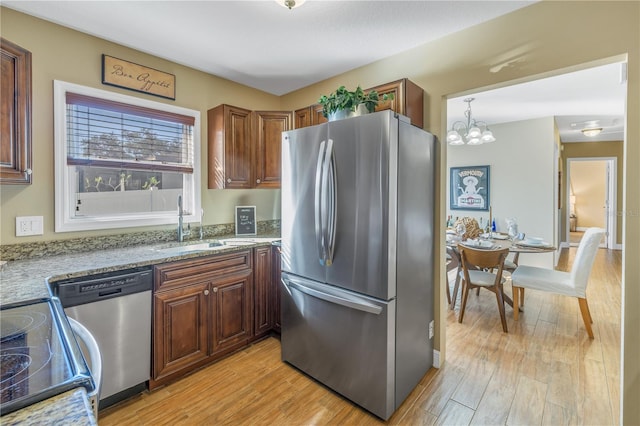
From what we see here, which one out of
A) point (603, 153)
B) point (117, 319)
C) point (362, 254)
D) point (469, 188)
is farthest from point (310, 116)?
point (603, 153)

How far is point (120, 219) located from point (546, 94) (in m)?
4.68

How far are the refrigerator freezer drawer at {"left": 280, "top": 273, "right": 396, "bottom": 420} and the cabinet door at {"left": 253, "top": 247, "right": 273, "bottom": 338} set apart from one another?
36cm

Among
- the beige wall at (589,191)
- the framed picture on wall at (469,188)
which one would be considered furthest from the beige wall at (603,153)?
the framed picture on wall at (469,188)

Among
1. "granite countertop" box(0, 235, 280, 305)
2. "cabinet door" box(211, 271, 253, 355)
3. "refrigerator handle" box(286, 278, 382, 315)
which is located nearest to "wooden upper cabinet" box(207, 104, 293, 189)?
"granite countertop" box(0, 235, 280, 305)

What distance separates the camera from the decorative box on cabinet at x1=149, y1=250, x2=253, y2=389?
6.75 feet

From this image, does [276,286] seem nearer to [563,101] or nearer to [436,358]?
[436,358]

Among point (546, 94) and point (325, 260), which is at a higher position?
point (546, 94)

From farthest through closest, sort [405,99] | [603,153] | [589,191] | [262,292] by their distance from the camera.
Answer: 1. [589,191]
2. [603,153]
3. [262,292]
4. [405,99]

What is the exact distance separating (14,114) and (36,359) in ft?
5.57

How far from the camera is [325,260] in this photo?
6.68ft

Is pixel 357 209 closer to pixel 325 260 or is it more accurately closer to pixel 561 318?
pixel 325 260

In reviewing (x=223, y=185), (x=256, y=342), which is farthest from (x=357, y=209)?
(x=256, y=342)

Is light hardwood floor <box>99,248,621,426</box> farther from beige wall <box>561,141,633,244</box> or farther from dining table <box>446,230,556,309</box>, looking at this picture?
beige wall <box>561,141,633,244</box>

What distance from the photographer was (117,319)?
1.86 metres
